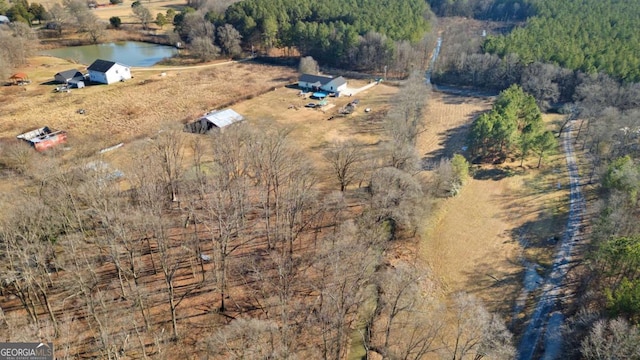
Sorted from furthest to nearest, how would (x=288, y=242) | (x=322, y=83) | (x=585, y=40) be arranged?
(x=585, y=40)
(x=322, y=83)
(x=288, y=242)

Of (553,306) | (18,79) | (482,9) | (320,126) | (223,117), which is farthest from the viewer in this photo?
(482,9)

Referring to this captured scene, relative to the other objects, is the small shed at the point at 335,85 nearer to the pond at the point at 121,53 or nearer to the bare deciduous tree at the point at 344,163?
the bare deciduous tree at the point at 344,163

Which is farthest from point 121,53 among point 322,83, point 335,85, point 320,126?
point 320,126

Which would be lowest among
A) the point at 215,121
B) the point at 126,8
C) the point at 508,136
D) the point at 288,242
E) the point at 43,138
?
the point at 288,242

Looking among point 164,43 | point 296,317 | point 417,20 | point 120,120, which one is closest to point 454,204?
point 296,317

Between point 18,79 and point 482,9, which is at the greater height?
point 482,9

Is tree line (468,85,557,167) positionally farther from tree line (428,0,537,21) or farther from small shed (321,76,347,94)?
tree line (428,0,537,21)

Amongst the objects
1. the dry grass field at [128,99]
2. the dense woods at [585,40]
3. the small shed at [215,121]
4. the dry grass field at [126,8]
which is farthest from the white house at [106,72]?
the dense woods at [585,40]

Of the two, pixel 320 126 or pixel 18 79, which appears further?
pixel 18 79

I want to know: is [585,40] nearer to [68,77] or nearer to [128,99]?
[128,99]
